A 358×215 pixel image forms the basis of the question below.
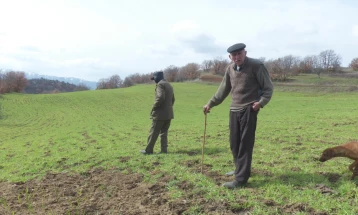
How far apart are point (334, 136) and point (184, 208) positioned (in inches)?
368

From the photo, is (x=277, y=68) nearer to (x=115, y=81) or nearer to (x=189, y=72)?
(x=189, y=72)

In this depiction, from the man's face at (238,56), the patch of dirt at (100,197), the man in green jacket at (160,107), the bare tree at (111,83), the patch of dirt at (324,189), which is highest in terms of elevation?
the bare tree at (111,83)

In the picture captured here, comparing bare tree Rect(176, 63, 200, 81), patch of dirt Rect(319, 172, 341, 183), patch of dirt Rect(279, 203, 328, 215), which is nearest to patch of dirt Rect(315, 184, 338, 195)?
patch of dirt Rect(319, 172, 341, 183)

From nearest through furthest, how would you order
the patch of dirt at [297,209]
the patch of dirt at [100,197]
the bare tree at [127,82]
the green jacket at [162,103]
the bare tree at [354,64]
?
the patch of dirt at [297,209]
the patch of dirt at [100,197]
the green jacket at [162,103]
the bare tree at [354,64]
the bare tree at [127,82]

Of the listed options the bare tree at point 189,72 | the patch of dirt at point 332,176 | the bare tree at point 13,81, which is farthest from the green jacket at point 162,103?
the bare tree at point 189,72

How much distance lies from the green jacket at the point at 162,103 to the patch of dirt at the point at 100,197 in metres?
2.40

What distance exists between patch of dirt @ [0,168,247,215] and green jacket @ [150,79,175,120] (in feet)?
7.88

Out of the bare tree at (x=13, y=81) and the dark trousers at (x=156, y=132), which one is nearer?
the dark trousers at (x=156, y=132)

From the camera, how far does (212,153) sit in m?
9.23

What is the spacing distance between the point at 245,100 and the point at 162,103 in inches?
154

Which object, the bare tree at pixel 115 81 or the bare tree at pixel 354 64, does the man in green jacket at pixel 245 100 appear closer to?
the bare tree at pixel 354 64

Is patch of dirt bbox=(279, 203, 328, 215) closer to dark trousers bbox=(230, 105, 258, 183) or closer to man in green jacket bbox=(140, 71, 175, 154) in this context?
dark trousers bbox=(230, 105, 258, 183)

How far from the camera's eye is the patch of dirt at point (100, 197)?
4.88 metres

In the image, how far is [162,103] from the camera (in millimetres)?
9102
